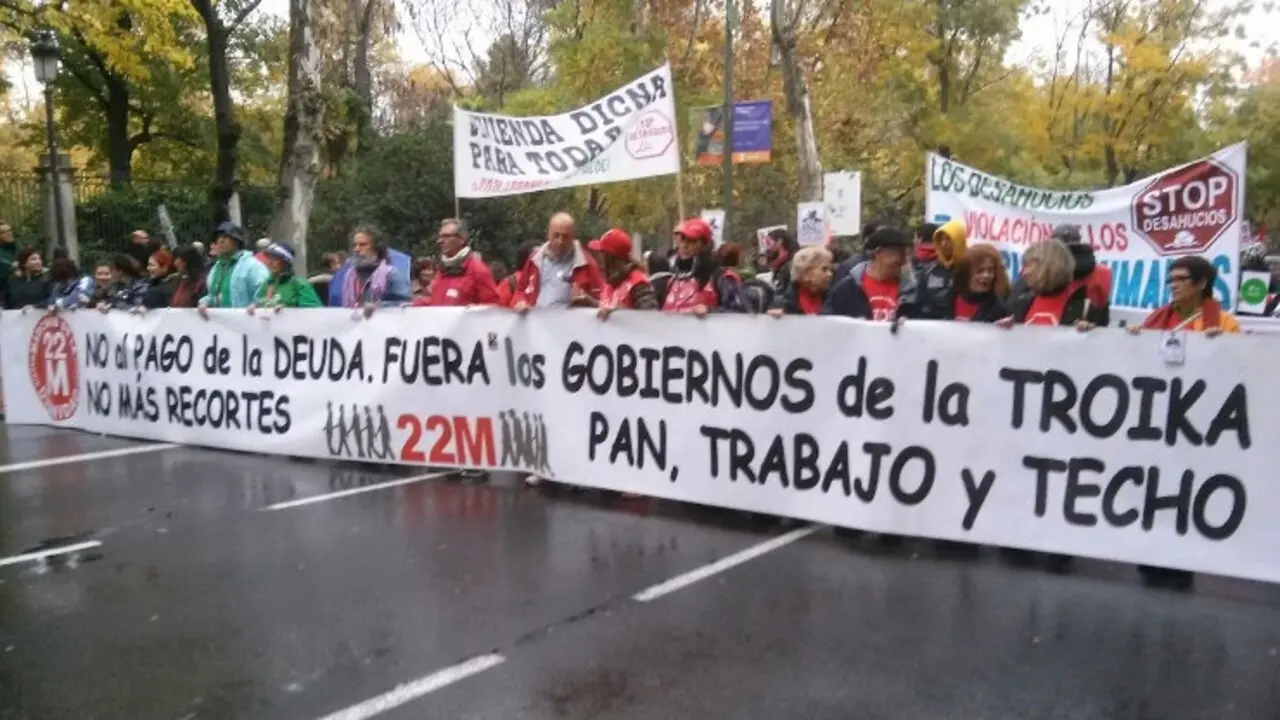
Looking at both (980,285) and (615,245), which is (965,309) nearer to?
(980,285)

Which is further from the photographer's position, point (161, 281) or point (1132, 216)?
point (161, 281)

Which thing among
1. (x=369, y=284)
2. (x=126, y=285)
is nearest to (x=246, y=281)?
(x=369, y=284)

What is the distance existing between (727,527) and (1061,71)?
29742mm

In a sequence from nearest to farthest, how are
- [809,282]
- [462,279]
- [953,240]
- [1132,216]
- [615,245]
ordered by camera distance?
[953,240] < [809,282] < [615,245] < [462,279] < [1132,216]

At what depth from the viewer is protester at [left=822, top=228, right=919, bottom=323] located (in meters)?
6.77

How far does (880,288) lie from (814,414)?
1039mm

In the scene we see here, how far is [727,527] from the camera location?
654cm

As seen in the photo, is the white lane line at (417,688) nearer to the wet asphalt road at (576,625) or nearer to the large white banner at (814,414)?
the wet asphalt road at (576,625)

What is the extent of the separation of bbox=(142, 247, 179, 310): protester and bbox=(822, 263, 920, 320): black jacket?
20.9 feet

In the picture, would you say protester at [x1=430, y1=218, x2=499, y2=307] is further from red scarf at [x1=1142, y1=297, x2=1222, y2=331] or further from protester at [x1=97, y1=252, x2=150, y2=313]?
red scarf at [x1=1142, y1=297, x2=1222, y2=331]

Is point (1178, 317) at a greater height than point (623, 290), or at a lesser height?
lesser

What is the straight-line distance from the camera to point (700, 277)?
731 cm

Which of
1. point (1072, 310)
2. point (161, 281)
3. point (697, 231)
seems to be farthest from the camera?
point (161, 281)

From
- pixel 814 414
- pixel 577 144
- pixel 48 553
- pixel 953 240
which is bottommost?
pixel 48 553
